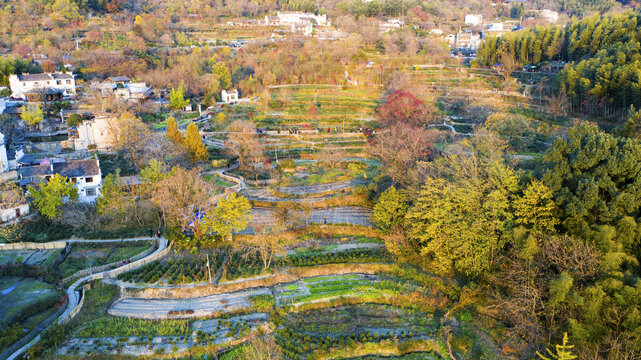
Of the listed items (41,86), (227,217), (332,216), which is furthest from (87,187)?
(41,86)

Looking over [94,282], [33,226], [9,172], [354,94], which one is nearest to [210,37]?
[354,94]

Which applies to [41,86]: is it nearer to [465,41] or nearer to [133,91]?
[133,91]

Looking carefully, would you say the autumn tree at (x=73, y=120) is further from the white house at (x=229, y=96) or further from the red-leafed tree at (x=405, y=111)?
the red-leafed tree at (x=405, y=111)

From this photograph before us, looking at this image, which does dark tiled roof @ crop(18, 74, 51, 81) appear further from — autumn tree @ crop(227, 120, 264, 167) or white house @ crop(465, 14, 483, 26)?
white house @ crop(465, 14, 483, 26)

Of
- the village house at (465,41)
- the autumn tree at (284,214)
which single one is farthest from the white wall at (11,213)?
the village house at (465,41)

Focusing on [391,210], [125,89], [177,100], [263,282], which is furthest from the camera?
[125,89]
